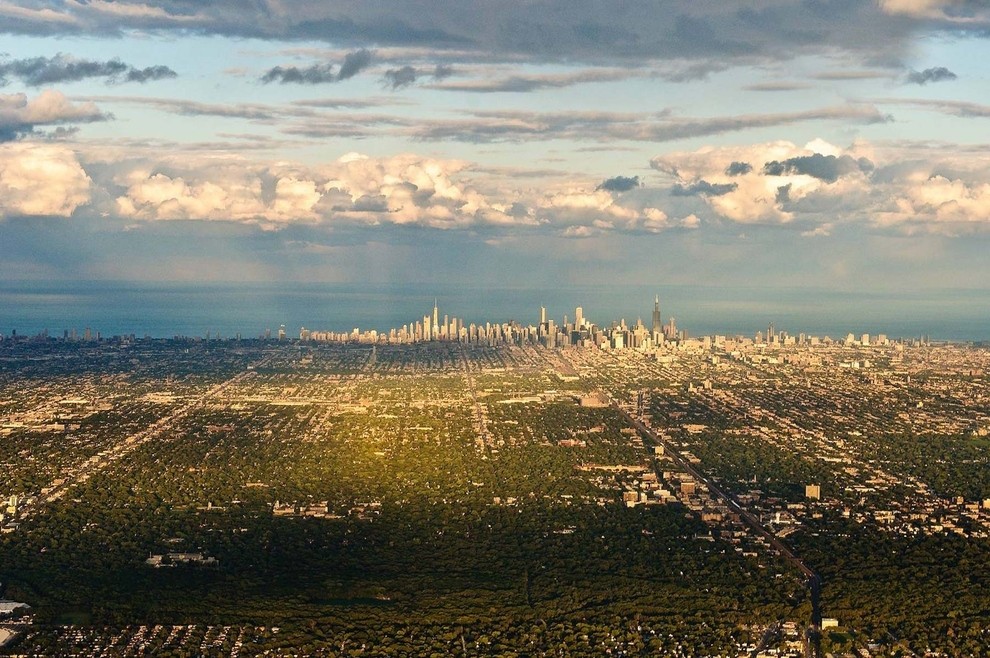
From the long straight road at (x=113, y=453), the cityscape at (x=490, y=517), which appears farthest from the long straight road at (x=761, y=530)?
the long straight road at (x=113, y=453)

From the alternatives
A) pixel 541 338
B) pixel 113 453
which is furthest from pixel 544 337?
pixel 113 453

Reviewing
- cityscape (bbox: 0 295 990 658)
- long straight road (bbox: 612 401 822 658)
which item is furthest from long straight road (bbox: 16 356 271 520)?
long straight road (bbox: 612 401 822 658)

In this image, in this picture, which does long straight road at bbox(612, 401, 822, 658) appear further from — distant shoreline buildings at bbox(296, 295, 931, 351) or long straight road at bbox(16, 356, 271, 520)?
distant shoreline buildings at bbox(296, 295, 931, 351)

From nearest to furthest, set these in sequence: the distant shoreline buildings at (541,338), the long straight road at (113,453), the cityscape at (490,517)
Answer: the cityscape at (490,517) < the long straight road at (113,453) < the distant shoreline buildings at (541,338)

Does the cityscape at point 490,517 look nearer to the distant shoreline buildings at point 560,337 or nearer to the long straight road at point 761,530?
the long straight road at point 761,530

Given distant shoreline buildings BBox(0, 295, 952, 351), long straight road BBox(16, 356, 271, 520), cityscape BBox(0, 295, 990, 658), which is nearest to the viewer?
cityscape BBox(0, 295, 990, 658)

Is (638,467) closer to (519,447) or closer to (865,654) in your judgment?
(519,447)

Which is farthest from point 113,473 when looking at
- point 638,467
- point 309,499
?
point 638,467

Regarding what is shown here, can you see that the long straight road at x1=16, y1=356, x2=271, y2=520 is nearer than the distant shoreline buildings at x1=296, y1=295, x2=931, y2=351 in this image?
Yes
